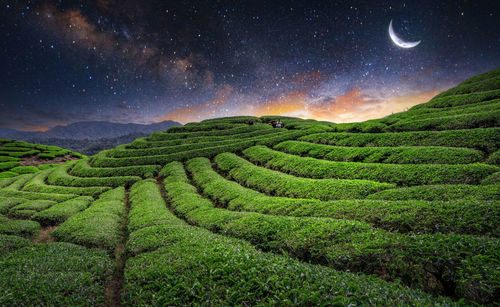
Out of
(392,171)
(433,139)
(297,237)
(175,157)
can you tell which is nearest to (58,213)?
(175,157)

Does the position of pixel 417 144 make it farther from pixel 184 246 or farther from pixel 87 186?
pixel 87 186

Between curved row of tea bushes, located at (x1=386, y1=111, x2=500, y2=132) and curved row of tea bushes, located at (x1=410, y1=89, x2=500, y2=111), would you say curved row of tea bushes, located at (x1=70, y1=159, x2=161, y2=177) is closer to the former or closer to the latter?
curved row of tea bushes, located at (x1=386, y1=111, x2=500, y2=132)

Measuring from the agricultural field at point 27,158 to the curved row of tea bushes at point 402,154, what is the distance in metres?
64.9

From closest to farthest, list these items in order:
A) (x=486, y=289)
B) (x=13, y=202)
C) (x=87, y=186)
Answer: (x=486, y=289) → (x=13, y=202) → (x=87, y=186)

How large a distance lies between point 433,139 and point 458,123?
461cm

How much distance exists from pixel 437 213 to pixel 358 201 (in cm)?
360

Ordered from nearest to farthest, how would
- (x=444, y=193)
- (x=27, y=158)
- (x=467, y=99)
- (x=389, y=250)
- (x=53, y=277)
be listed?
(x=389, y=250) < (x=53, y=277) < (x=444, y=193) < (x=467, y=99) < (x=27, y=158)

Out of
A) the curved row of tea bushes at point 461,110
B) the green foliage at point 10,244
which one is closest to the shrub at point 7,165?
the green foliage at point 10,244

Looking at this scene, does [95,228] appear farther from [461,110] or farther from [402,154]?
[461,110]

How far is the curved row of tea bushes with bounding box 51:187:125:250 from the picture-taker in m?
13.0

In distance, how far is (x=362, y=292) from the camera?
211 inches

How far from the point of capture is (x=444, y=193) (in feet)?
35.1

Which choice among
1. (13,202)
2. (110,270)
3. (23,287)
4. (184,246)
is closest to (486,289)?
(184,246)

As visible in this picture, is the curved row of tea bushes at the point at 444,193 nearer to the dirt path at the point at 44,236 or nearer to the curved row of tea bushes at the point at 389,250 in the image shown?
the curved row of tea bushes at the point at 389,250
